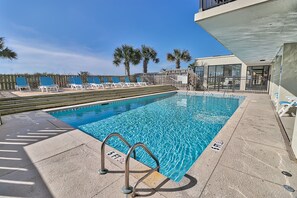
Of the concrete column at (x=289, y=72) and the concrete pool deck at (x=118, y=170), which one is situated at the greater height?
the concrete column at (x=289, y=72)

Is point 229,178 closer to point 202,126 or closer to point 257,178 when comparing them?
point 257,178

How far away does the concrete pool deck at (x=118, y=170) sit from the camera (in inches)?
68.4

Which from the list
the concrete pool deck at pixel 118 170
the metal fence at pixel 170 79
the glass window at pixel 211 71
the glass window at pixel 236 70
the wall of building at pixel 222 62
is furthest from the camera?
the metal fence at pixel 170 79

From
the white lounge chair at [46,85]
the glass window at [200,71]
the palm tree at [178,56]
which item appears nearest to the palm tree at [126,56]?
the palm tree at [178,56]

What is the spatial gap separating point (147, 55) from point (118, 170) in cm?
2070

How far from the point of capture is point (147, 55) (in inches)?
839

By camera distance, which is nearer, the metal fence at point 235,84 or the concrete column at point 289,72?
the concrete column at point 289,72

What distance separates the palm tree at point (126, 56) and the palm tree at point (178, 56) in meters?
5.49

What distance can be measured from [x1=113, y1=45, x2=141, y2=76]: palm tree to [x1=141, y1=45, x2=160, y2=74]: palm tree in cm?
133

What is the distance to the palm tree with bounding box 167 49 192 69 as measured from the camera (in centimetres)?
2166

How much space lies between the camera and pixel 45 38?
45.4ft

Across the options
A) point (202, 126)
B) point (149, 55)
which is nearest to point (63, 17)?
point (149, 55)

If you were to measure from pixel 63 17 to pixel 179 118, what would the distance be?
552 inches

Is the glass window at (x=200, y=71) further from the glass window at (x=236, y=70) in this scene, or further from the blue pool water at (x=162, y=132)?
the blue pool water at (x=162, y=132)
